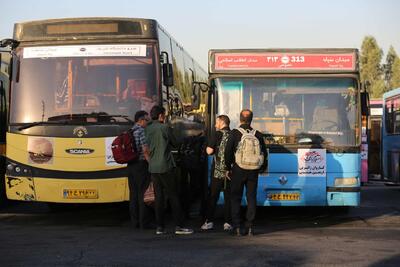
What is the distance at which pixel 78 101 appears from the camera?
11.3m

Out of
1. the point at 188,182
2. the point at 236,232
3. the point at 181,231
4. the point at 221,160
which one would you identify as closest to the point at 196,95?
the point at 221,160

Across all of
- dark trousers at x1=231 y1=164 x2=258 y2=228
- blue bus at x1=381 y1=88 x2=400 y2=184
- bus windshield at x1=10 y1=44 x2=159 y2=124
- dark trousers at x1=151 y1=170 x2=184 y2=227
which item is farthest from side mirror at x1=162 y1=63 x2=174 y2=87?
blue bus at x1=381 y1=88 x2=400 y2=184

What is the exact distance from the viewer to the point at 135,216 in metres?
11.1

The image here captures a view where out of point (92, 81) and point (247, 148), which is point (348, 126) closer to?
point (247, 148)

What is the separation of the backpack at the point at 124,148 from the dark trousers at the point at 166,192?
0.57 meters

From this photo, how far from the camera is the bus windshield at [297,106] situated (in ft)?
37.5

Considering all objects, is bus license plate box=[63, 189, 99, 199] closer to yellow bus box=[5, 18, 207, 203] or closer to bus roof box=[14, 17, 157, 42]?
yellow bus box=[5, 18, 207, 203]

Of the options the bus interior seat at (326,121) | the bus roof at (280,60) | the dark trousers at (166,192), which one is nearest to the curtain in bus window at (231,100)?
the bus roof at (280,60)

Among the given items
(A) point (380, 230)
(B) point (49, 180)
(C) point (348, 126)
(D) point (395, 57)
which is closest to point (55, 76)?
(B) point (49, 180)

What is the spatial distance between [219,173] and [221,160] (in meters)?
0.20

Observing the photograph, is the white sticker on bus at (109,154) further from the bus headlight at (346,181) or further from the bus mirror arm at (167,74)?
the bus headlight at (346,181)

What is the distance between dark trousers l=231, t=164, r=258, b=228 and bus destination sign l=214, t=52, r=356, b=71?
2.32 metres

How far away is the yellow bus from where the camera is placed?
1123 cm

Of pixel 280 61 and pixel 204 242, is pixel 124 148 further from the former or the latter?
A: pixel 280 61
